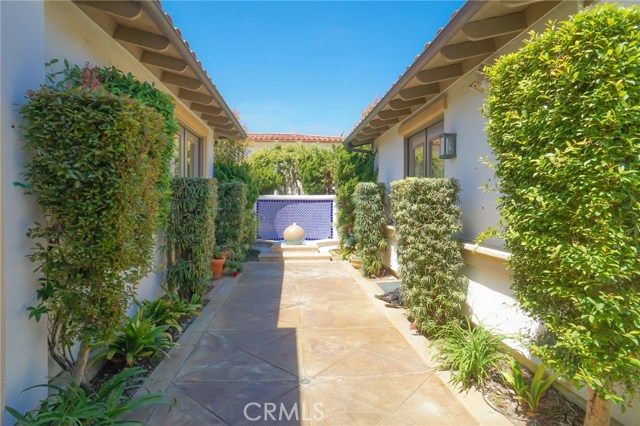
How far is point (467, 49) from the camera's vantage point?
176 inches

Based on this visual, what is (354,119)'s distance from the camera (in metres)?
20.3

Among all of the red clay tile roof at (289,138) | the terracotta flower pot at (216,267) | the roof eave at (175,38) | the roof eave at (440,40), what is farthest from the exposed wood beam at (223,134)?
the red clay tile roof at (289,138)

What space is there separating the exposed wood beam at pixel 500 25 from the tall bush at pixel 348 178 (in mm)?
7359

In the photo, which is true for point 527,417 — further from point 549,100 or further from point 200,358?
point 200,358

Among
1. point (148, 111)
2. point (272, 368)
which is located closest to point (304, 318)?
point (272, 368)

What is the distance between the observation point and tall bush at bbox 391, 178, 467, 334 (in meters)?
4.77

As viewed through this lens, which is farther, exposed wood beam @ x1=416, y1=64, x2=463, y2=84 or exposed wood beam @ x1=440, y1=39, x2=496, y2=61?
exposed wood beam @ x1=416, y1=64, x2=463, y2=84

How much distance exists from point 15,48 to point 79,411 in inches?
103

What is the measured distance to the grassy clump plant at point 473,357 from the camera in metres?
3.55

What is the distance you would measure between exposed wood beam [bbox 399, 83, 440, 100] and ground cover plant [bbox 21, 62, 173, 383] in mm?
4741

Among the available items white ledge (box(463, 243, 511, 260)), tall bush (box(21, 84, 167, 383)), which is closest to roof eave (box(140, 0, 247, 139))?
tall bush (box(21, 84, 167, 383))

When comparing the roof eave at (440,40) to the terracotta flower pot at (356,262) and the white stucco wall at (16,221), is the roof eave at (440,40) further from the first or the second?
the terracotta flower pot at (356,262)

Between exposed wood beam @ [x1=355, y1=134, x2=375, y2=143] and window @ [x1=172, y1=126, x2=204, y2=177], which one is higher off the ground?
exposed wood beam @ [x1=355, y1=134, x2=375, y2=143]

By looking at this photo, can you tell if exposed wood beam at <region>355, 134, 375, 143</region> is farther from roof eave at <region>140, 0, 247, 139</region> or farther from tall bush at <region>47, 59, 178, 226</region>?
tall bush at <region>47, 59, 178, 226</region>
